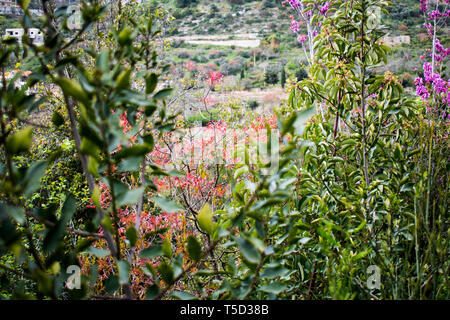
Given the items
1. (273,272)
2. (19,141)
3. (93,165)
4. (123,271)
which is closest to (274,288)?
(273,272)

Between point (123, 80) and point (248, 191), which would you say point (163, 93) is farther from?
point (248, 191)

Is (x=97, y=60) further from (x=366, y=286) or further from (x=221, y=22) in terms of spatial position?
(x=221, y=22)

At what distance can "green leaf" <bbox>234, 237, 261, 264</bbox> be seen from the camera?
58cm

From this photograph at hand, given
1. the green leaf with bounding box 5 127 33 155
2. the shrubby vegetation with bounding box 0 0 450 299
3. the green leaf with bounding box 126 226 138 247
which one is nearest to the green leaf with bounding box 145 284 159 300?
the shrubby vegetation with bounding box 0 0 450 299

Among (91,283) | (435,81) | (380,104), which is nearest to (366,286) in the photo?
(380,104)

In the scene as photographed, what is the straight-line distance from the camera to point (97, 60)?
20.0 inches

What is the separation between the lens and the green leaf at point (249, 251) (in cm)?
58

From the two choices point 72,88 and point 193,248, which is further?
point 193,248

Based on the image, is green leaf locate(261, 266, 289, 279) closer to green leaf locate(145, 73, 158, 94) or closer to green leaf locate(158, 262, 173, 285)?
green leaf locate(158, 262, 173, 285)

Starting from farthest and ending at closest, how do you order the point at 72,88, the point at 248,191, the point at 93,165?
the point at 248,191 < the point at 93,165 < the point at 72,88

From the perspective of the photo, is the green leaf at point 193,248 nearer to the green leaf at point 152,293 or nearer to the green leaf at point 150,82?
the green leaf at point 152,293

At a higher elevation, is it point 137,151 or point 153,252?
point 137,151

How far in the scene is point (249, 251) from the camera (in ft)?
1.92

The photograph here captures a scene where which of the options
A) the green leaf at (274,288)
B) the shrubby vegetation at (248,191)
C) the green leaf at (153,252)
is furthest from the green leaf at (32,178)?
the green leaf at (274,288)
